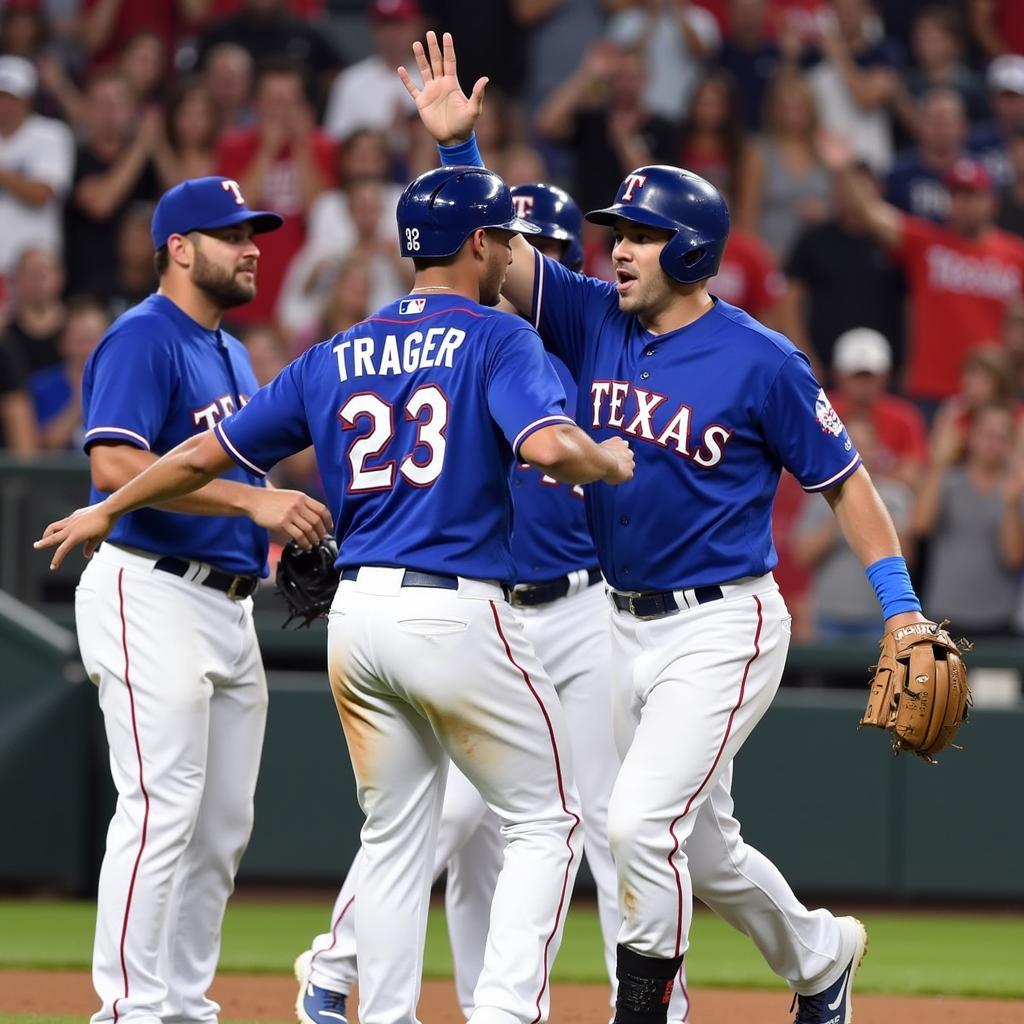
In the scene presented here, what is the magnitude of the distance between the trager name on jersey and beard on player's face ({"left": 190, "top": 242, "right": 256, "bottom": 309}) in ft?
3.28

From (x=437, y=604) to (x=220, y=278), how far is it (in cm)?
146

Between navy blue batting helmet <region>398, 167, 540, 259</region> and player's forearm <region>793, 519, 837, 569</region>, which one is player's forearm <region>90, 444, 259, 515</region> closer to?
navy blue batting helmet <region>398, 167, 540, 259</region>

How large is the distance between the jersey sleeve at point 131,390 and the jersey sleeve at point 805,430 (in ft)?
5.18

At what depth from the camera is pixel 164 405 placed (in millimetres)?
4875

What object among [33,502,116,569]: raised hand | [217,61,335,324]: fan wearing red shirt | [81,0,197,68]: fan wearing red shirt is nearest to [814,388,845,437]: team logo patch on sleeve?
[33,502,116,569]: raised hand

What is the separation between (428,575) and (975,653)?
454cm

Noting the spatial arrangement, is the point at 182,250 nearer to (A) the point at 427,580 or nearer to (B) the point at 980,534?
(A) the point at 427,580

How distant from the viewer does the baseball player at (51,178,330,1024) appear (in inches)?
181

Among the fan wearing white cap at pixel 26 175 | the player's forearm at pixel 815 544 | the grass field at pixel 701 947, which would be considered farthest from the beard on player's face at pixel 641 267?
the fan wearing white cap at pixel 26 175

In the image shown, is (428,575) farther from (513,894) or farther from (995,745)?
(995,745)

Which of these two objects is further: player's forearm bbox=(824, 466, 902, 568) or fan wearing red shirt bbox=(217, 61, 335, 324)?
fan wearing red shirt bbox=(217, 61, 335, 324)

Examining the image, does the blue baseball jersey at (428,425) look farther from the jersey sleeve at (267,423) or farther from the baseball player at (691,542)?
the baseball player at (691,542)

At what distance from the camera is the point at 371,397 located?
420 cm

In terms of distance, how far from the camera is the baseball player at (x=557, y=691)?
5191 mm
